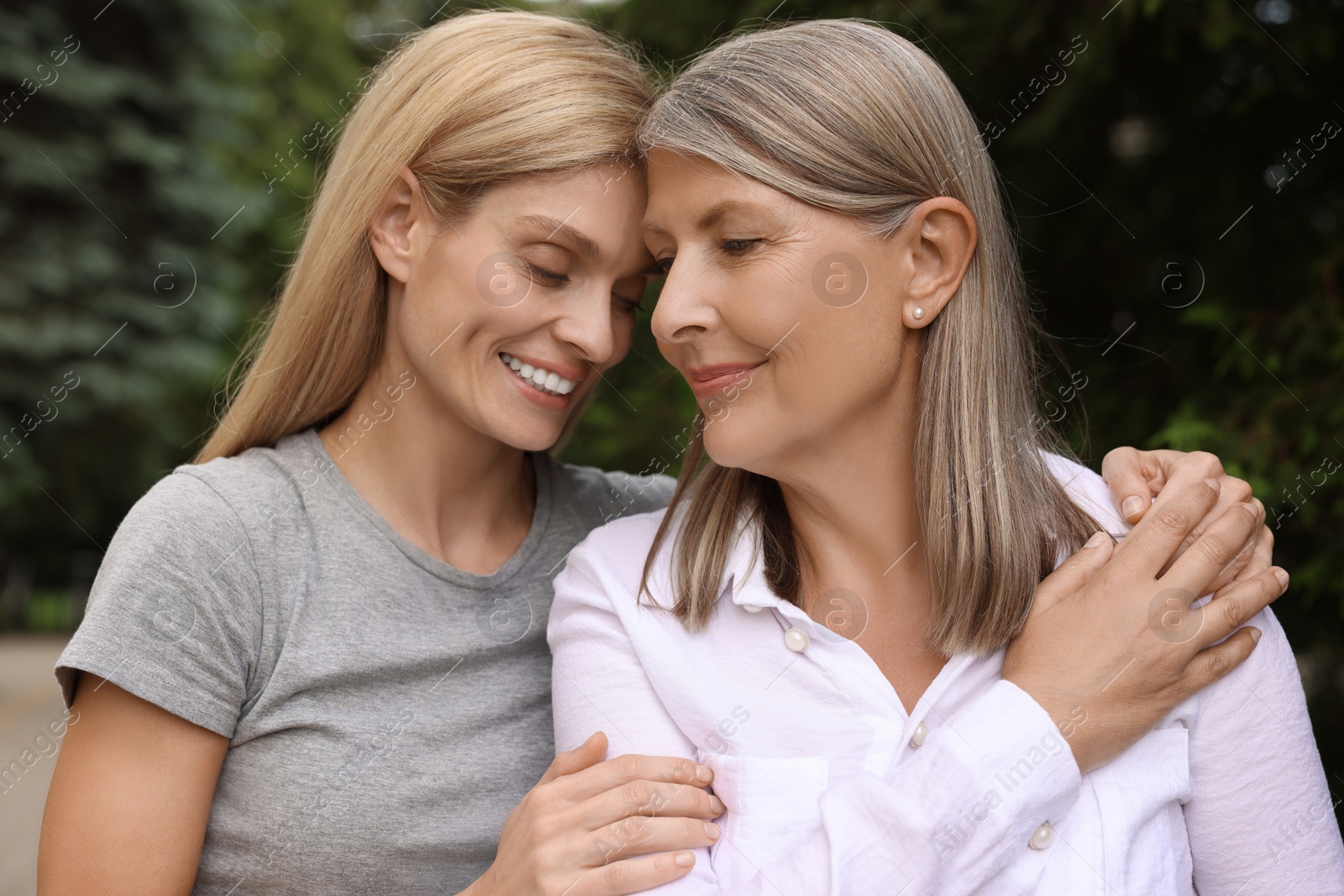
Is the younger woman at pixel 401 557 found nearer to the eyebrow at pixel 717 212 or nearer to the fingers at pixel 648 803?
the fingers at pixel 648 803

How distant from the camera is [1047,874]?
1809mm

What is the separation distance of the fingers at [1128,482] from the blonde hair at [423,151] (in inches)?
44.4

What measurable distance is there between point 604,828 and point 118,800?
843mm

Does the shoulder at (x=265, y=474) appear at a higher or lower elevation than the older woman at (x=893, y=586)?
lower

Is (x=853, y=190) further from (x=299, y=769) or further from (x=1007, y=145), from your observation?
(x=1007, y=145)

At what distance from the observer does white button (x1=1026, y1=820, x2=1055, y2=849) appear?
182 cm

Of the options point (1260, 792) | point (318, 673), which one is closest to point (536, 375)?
point (318, 673)

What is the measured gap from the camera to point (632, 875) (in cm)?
180

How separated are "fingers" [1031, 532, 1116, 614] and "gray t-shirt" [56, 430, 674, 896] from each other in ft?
3.45

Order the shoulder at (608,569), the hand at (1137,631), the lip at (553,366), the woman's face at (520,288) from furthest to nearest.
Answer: the lip at (553,366)
the woman's face at (520,288)
the shoulder at (608,569)
the hand at (1137,631)

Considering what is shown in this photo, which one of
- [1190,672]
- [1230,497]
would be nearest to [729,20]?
[1230,497]

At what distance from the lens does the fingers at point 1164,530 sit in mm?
1896

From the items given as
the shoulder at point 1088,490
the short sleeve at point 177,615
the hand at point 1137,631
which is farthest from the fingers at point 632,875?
the shoulder at point 1088,490

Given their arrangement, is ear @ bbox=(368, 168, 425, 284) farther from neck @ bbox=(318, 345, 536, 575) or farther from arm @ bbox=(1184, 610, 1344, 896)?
arm @ bbox=(1184, 610, 1344, 896)
